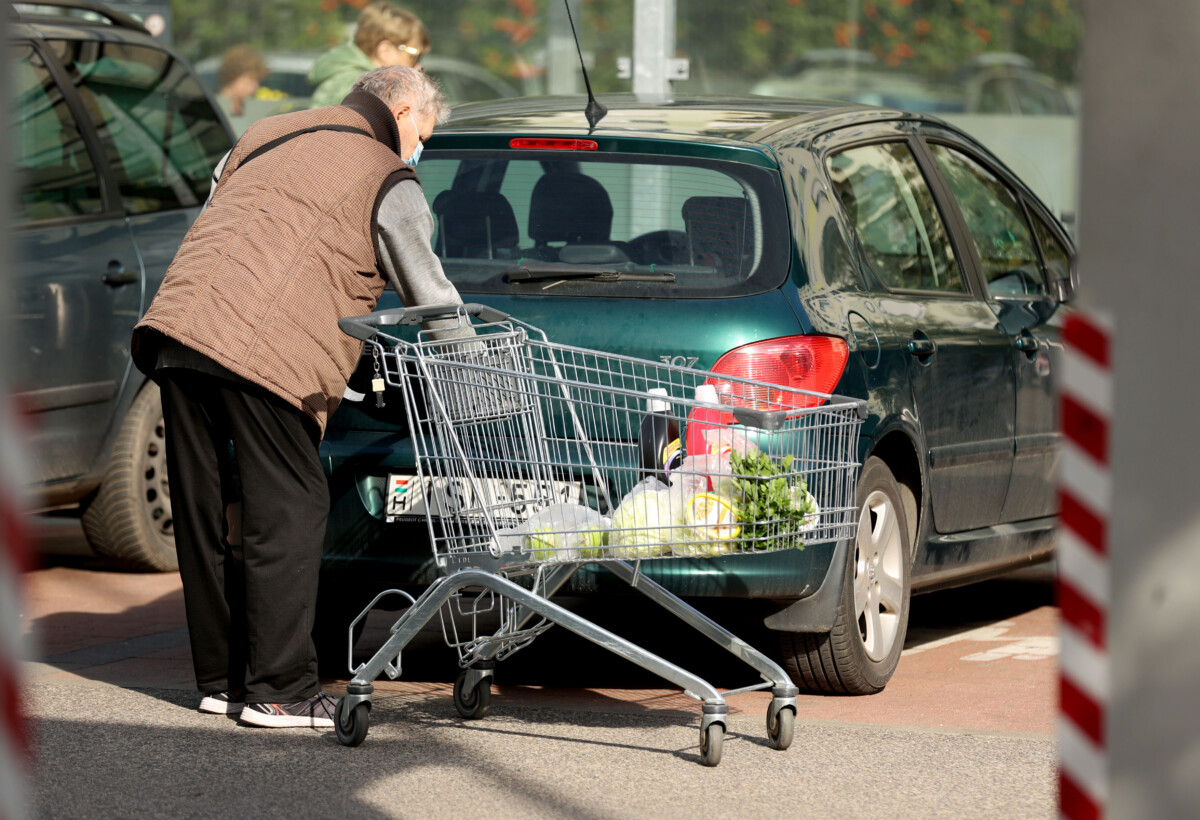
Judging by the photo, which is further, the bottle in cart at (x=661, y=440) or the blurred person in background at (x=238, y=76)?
the blurred person in background at (x=238, y=76)

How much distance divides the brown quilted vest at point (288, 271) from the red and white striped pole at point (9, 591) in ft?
9.49

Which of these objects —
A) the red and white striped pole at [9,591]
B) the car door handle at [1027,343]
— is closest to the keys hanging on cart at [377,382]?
the car door handle at [1027,343]

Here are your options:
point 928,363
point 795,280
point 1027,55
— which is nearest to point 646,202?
point 795,280

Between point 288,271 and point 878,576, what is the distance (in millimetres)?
2015

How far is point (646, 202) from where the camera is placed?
5316 mm

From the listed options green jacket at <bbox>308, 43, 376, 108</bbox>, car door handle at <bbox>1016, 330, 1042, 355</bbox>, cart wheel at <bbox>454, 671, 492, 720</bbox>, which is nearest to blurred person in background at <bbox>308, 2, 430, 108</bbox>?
green jacket at <bbox>308, 43, 376, 108</bbox>

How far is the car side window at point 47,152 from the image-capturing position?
7141mm

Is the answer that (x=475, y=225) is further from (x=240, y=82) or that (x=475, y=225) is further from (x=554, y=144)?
(x=240, y=82)

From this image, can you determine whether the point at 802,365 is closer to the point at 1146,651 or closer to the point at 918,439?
the point at 918,439

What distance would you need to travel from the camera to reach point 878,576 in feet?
17.9

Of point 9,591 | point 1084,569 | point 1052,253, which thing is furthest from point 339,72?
point 9,591

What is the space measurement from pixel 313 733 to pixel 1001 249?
3.17 m

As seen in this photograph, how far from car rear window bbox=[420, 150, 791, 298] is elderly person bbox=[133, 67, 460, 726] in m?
0.42

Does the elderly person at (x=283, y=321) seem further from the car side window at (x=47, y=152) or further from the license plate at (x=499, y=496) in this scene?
the car side window at (x=47, y=152)
